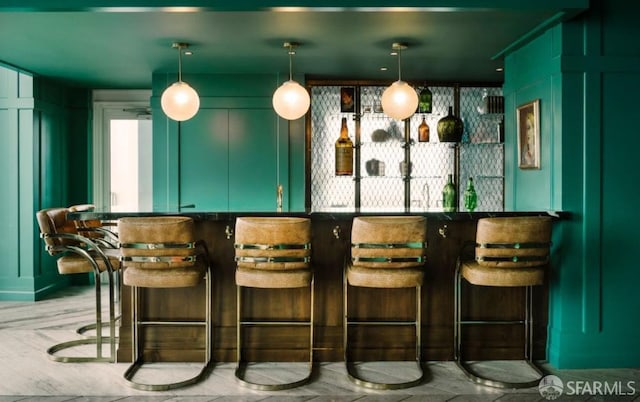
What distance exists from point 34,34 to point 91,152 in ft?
10.4

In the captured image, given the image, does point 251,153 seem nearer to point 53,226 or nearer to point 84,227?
point 84,227

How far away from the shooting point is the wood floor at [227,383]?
12.3 ft

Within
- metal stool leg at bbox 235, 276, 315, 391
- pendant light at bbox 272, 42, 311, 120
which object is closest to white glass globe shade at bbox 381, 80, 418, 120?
pendant light at bbox 272, 42, 311, 120

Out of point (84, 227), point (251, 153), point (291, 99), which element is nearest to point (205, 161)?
point (251, 153)

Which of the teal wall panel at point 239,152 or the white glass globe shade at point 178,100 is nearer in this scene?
the white glass globe shade at point 178,100

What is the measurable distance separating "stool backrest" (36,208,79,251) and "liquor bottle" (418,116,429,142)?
4.02 m

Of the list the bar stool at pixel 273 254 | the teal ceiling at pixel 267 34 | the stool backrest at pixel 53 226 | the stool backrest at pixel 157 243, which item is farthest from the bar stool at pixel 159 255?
the teal ceiling at pixel 267 34

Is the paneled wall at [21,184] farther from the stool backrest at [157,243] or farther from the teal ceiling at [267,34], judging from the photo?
the stool backrest at [157,243]

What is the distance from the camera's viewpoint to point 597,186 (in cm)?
439

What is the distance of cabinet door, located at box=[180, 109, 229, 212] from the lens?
7.10 m

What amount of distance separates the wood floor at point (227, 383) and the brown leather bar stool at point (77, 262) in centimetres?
11

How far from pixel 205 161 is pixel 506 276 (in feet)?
13.7

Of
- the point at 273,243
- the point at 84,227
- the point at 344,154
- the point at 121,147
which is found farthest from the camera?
the point at 121,147

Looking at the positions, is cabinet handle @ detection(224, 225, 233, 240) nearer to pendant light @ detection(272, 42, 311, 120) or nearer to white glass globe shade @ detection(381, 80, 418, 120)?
pendant light @ detection(272, 42, 311, 120)
